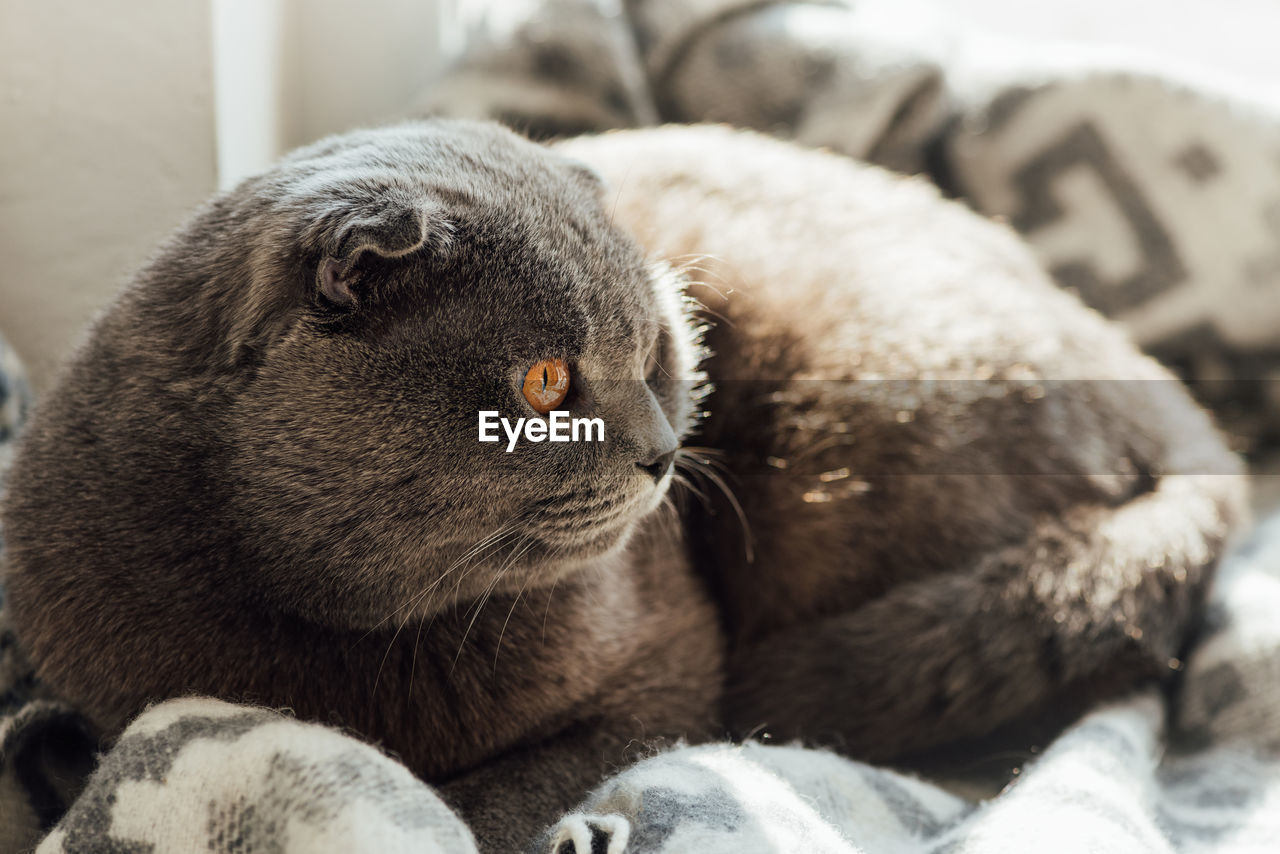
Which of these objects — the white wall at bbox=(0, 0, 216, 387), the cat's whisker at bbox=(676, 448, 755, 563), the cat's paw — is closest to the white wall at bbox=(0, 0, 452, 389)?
the white wall at bbox=(0, 0, 216, 387)

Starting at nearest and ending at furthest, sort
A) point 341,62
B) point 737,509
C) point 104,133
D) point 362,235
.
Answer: point 362,235, point 737,509, point 104,133, point 341,62

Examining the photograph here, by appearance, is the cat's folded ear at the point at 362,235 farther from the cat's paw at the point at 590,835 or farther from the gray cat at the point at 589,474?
the cat's paw at the point at 590,835

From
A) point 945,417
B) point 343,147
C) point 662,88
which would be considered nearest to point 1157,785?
point 945,417

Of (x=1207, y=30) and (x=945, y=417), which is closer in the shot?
Answer: (x=945, y=417)

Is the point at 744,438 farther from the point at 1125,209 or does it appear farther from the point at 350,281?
the point at 1125,209

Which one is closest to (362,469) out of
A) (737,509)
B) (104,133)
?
(737,509)

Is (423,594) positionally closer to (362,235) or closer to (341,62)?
(362,235)

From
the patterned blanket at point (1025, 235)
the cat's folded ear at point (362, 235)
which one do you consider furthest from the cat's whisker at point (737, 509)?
the cat's folded ear at point (362, 235)

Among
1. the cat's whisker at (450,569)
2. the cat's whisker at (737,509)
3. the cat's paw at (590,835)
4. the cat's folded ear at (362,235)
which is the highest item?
the cat's folded ear at (362,235)
